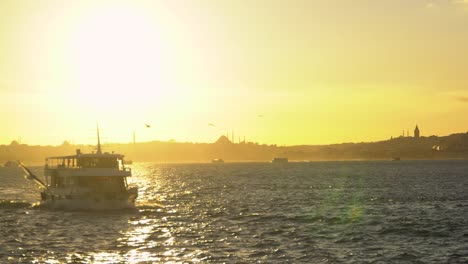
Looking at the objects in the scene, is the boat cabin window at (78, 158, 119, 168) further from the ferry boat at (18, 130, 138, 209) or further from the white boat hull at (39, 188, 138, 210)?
the white boat hull at (39, 188, 138, 210)

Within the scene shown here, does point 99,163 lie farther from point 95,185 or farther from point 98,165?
point 95,185

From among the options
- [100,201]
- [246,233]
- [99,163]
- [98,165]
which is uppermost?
[99,163]

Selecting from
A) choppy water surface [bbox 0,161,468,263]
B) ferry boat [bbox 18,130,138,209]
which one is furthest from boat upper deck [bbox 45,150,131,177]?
choppy water surface [bbox 0,161,468,263]

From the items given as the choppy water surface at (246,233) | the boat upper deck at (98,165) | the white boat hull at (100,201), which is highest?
the boat upper deck at (98,165)

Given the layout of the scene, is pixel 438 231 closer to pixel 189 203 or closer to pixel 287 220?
pixel 287 220

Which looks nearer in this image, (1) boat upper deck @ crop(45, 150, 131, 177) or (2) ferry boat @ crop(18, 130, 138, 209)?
(2) ferry boat @ crop(18, 130, 138, 209)

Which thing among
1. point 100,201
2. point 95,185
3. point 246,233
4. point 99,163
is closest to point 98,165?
point 99,163

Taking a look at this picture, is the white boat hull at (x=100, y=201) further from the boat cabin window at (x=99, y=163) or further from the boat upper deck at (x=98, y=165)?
the boat cabin window at (x=99, y=163)

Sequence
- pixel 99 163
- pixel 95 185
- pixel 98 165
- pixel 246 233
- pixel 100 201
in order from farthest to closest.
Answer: pixel 99 163 → pixel 98 165 → pixel 95 185 → pixel 100 201 → pixel 246 233

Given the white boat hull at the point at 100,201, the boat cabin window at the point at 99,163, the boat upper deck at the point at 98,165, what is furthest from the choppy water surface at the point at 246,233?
the boat cabin window at the point at 99,163

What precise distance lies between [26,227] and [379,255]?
38.5 metres

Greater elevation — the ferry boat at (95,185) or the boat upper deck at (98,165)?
the boat upper deck at (98,165)

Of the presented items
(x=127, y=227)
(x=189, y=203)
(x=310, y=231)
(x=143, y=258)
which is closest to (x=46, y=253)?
(x=143, y=258)

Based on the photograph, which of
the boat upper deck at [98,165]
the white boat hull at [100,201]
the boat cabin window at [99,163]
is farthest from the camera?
the boat cabin window at [99,163]
